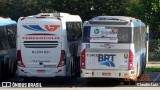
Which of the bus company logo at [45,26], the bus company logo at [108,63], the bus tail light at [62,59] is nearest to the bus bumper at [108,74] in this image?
the bus company logo at [108,63]

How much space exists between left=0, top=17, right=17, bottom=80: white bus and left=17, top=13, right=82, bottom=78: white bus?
5.52 feet

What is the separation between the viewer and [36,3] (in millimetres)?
58156

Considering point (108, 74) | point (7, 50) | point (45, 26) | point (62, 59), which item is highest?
point (45, 26)

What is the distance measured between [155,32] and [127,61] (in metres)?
30.6

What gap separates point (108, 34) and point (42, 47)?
315 cm

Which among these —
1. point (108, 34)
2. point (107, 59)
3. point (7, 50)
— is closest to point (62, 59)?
point (107, 59)

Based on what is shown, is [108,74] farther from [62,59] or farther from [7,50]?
[7,50]

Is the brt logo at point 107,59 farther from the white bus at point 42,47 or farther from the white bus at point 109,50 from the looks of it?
the white bus at point 42,47

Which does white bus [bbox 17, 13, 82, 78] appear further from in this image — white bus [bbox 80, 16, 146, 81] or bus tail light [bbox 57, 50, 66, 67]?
white bus [bbox 80, 16, 146, 81]

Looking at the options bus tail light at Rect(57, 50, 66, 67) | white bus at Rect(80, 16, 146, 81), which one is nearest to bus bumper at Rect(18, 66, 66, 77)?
bus tail light at Rect(57, 50, 66, 67)

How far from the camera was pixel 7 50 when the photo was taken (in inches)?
974

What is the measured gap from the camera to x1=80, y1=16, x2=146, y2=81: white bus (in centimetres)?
2081

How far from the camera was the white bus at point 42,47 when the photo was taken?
22141 millimetres

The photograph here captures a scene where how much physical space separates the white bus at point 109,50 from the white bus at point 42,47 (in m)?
1.44
